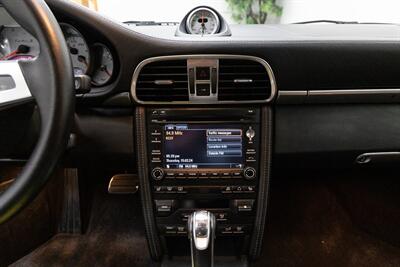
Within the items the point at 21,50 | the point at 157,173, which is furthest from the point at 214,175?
the point at 21,50

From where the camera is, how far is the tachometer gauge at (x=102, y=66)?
897 mm

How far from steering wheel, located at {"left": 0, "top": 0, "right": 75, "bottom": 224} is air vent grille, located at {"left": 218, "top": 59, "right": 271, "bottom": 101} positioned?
40cm

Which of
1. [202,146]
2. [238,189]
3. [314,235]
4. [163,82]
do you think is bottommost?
[314,235]

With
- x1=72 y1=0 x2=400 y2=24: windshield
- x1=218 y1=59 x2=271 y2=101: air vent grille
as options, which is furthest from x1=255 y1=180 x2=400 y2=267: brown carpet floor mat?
x1=72 y1=0 x2=400 y2=24: windshield

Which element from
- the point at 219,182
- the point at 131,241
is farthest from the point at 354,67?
the point at 131,241

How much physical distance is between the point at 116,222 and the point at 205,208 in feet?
1.99

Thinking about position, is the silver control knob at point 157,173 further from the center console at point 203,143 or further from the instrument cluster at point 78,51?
the instrument cluster at point 78,51

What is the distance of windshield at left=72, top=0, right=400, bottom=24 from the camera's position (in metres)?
1.83

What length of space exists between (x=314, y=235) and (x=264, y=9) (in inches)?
119

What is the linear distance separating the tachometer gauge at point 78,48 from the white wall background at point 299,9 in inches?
37.8

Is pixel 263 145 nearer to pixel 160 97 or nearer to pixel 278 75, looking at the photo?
pixel 278 75

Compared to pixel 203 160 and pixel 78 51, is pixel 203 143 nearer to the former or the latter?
pixel 203 160

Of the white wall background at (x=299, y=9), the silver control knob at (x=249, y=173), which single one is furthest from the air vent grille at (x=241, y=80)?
the white wall background at (x=299, y=9)

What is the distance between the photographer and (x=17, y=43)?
909 millimetres
